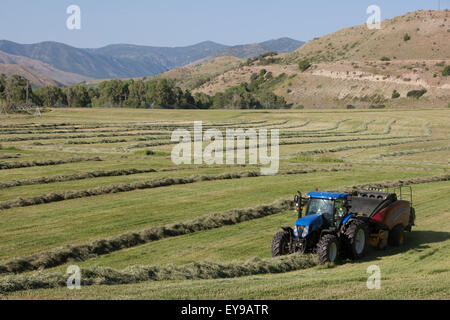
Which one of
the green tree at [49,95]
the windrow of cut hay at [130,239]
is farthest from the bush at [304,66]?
the windrow of cut hay at [130,239]

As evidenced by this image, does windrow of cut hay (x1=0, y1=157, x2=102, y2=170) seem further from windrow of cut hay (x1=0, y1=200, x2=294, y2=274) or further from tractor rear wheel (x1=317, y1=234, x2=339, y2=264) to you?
tractor rear wheel (x1=317, y1=234, x2=339, y2=264)

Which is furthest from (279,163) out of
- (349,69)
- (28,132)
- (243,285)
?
(349,69)

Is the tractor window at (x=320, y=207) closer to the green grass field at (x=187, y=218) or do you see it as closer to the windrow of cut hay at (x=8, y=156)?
the green grass field at (x=187, y=218)

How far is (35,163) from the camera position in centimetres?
3853

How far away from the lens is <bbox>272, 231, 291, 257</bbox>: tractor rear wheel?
53.6 feet

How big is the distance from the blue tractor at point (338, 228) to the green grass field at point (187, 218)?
0.46m

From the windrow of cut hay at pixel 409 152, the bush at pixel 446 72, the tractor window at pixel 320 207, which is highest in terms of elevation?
the bush at pixel 446 72

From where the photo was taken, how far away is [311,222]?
1585 centimetres

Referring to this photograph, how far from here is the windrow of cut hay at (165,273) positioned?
12195 mm

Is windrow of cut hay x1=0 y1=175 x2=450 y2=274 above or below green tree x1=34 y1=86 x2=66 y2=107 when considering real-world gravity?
below

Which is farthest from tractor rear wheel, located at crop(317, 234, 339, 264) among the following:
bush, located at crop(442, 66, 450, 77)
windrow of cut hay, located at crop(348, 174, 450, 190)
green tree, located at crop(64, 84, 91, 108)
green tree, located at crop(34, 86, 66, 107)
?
green tree, located at crop(64, 84, 91, 108)

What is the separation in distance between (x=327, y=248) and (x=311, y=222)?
0.89 m

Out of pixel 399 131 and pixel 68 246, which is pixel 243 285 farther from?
pixel 399 131

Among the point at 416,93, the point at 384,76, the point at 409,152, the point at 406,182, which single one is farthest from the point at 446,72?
the point at 406,182
